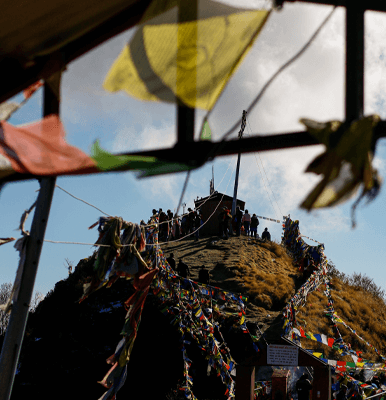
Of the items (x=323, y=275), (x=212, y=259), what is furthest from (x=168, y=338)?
(x=323, y=275)

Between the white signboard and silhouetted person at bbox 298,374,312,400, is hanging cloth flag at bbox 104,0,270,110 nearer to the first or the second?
the white signboard

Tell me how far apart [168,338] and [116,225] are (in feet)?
34.4

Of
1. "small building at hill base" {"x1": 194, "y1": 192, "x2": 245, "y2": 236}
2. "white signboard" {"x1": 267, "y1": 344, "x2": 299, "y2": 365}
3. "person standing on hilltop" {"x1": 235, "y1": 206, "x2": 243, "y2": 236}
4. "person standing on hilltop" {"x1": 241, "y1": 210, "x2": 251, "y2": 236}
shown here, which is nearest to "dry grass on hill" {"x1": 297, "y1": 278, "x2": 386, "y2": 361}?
"person standing on hilltop" {"x1": 241, "y1": 210, "x2": 251, "y2": 236}

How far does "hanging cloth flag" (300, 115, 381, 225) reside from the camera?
7.56 feet

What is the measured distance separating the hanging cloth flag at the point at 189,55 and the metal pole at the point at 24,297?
7.73 ft

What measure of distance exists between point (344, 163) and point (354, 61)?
0.62 metres

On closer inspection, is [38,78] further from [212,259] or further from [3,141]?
[212,259]

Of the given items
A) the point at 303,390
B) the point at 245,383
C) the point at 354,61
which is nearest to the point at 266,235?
the point at 303,390

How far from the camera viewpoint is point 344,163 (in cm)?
235

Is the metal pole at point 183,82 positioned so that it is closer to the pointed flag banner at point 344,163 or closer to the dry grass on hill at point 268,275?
the pointed flag banner at point 344,163

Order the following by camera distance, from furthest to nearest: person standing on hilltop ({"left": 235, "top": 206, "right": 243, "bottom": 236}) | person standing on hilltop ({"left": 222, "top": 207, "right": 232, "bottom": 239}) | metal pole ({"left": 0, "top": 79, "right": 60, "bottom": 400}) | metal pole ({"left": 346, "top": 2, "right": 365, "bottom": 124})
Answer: person standing on hilltop ({"left": 235, "top": 206, "right": 243, "bottom": 236}) < person standing on hilltop ({"left": 222, "top": 207, "right": 232, "bottom": 239}) < metal pole ({"left": 0, "top": 79, "right": 60, "bottom": 400}) < metal pole ({"left": 346, "top": 2, "right": 365, "bottom": 124})

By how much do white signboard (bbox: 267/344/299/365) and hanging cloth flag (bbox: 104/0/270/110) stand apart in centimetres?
781

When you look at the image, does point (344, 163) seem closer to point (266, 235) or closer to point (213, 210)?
point (266, 235)

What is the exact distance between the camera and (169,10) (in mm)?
2807
